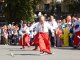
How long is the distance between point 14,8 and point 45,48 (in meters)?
20.3

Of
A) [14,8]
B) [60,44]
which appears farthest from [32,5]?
[60,44]

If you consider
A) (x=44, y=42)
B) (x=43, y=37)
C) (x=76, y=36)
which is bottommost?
(x=44, y=42)

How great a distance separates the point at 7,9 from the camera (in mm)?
40781

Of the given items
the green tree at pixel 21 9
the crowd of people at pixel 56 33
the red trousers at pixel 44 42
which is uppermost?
the green tree at pixel 21 9

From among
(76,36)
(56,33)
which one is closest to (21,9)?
(56,33)

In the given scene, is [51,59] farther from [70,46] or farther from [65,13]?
[65,13]

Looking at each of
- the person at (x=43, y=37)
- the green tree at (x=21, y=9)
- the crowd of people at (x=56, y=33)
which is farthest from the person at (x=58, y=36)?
the green tree at (x=21, y=9)

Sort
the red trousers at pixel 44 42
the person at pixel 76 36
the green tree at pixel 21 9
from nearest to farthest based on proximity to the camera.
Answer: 1. the red trousers at pixel 44 42
2. the person at pixel 76 36
3. the green tree at pixel 21 9

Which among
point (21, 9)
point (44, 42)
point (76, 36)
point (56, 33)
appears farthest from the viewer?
point (21, 9)

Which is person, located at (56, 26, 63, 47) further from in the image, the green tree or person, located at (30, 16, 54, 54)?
the green tree

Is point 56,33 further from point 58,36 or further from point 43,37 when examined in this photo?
point 43,37

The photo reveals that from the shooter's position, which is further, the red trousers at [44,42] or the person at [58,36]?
the person at [58,36]

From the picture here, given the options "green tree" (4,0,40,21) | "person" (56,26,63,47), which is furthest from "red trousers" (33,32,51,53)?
"green tree" (4,0,40,21)

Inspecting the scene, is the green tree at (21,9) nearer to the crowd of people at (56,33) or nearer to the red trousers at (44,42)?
the crowd of people at (56,33)
